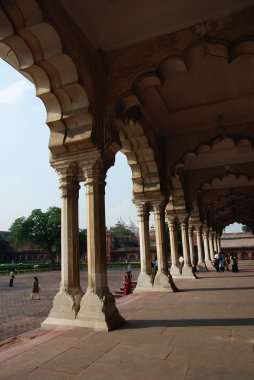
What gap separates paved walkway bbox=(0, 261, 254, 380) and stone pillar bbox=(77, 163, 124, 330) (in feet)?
0.79

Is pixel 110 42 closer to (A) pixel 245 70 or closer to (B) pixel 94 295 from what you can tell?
(A) pixel 245 70

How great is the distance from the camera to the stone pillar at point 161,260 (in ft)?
33.4

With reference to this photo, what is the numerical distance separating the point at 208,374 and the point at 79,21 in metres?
5.82

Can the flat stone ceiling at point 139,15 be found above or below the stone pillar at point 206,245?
above

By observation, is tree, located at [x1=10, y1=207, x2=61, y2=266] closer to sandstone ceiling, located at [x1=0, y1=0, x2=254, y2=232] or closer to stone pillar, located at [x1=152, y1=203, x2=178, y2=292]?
stone pillar, located at [x1=152, y1=203, x2=178, y2=292]

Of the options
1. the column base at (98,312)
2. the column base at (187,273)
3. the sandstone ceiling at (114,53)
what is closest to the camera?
the sandstone ceiling at (114,53)

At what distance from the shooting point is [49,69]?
5.53 meters

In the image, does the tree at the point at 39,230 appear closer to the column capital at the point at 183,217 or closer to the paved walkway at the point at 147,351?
the column capital at the point at 183,217

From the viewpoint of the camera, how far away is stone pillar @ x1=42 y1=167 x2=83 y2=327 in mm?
5621

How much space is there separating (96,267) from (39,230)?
55458mm

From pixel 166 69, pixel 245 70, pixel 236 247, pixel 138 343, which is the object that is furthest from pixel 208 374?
pixel 236 247

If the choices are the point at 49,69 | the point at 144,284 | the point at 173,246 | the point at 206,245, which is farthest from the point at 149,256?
the point at 206,245

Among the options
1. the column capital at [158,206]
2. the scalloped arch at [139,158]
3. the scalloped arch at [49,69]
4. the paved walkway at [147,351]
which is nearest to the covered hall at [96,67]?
the scalloped arch at [49,69]

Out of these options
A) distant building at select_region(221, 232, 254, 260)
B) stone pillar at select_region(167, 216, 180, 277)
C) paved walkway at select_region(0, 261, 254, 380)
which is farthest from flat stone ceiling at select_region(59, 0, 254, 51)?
distant building at select_region(221, 232, 254, 260)
